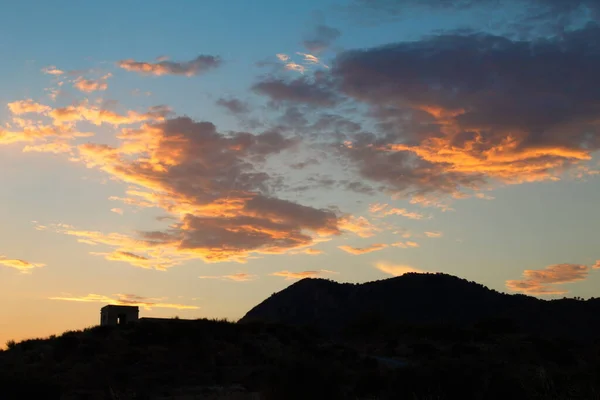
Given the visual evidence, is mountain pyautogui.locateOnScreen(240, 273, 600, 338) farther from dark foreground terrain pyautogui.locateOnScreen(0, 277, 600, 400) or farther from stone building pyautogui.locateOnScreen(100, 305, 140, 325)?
stone building pyautogui.locateOnScreen(100, 305, 140, 325)

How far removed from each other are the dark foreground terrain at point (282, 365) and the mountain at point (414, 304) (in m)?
29.0

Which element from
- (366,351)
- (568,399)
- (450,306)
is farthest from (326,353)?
(450,306)

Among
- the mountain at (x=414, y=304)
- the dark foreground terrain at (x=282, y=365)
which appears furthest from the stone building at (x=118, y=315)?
the mountain at (x=414, y=304)

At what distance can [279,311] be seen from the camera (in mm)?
120188

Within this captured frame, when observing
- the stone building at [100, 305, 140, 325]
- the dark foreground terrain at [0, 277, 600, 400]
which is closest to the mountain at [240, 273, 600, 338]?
the dark foreground terrain at [0, 277, 600, 400]

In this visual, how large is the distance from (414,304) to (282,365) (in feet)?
287

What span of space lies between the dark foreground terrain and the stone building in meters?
4.17

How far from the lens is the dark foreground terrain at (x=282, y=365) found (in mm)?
26828

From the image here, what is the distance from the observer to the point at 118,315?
59.4 m

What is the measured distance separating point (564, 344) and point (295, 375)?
4306cm

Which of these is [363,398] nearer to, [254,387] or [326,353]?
[254,387]

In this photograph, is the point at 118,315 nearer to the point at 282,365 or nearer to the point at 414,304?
the point at 282,365

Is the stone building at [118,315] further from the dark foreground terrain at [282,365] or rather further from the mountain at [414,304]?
the mountain at [414,304]

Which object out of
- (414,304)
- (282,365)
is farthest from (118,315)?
(414,304)
